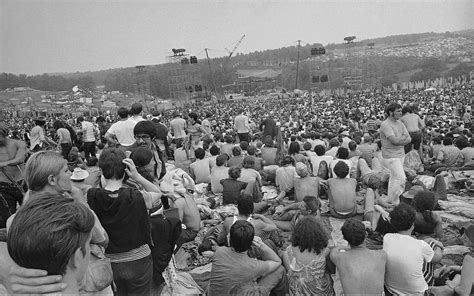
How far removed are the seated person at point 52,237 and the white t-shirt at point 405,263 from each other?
2.49 metres

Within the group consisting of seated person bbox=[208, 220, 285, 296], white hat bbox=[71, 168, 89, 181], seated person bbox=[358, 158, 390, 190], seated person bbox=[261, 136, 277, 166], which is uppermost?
white hat bbox=[71, 168, 89, 181]

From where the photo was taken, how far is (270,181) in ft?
23.9

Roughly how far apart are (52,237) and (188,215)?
138 inches

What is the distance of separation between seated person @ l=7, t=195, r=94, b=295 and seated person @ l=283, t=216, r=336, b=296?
6.97 feet

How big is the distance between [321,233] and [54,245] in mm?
2305

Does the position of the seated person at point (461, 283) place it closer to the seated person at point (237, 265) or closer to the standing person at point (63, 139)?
the seated person at point (237, 265)

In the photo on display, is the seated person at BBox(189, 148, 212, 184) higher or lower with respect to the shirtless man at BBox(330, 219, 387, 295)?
lower

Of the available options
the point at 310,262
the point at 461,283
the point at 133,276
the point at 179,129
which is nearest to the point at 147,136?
the point at 133,276

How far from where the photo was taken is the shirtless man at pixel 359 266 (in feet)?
9.18

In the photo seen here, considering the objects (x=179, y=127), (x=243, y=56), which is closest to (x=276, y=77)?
(x=243, y=56)

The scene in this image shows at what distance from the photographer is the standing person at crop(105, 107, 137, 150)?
16.3ft

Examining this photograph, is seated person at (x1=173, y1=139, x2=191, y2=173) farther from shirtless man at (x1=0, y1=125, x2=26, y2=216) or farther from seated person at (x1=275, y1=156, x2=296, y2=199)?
shirtless man at (x1=0, y1=125, x2=26, y2=216)

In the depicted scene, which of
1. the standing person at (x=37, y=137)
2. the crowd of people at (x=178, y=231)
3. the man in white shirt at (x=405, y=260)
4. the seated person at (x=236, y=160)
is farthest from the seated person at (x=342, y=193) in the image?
the standing person at (x=37, y=137)

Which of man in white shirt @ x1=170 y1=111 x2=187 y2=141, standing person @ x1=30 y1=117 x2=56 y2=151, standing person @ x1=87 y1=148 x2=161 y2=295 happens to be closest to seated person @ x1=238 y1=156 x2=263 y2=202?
standing person @ x1=87 y1=148 x2=161 y2=295
